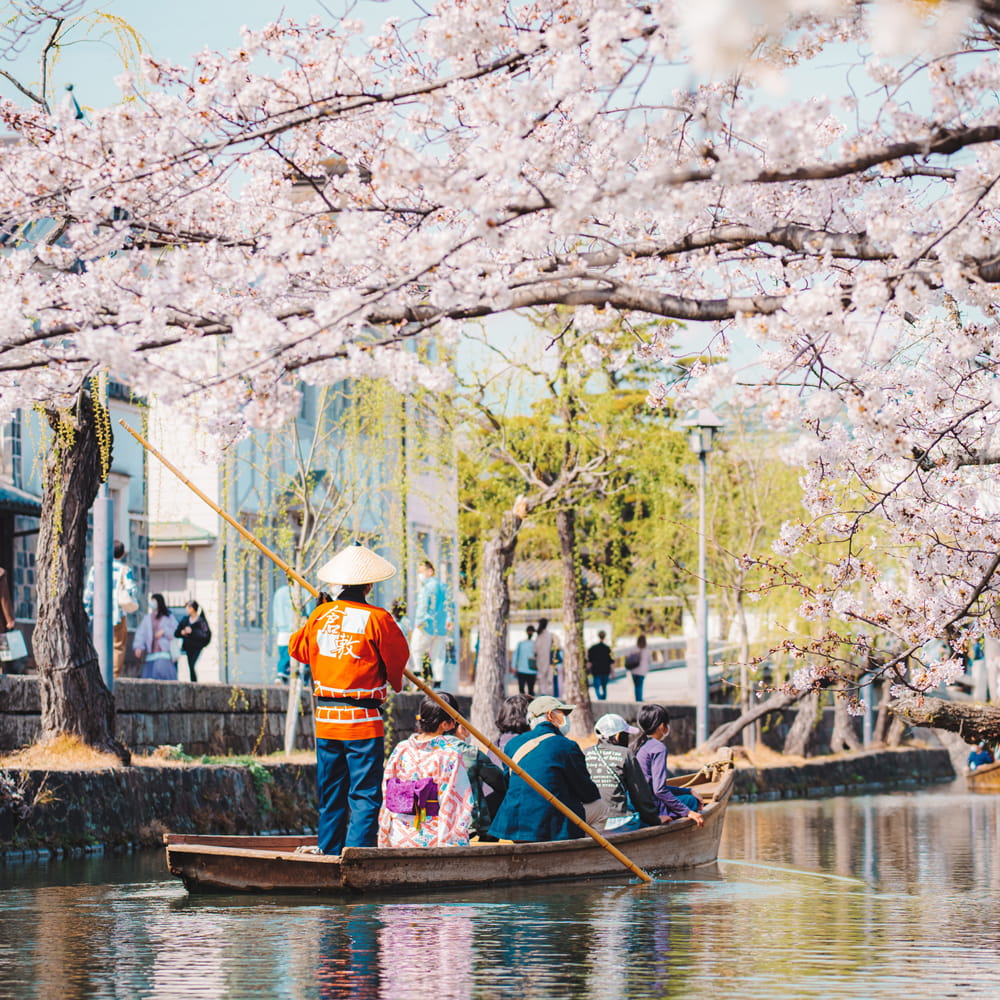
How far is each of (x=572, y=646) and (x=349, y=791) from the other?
1760cm

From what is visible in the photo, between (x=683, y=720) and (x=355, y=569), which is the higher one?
→ (x=355, y=569)

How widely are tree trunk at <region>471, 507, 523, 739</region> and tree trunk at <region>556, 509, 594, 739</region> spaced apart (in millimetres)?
3053

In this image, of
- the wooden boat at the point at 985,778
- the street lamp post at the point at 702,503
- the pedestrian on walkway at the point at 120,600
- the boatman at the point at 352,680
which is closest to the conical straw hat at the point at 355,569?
the boatman at the point at 352,680

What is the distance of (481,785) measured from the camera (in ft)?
43.9

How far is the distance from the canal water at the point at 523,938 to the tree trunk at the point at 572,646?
42.3 feet

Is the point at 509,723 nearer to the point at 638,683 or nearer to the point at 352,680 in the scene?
the point at 352,680

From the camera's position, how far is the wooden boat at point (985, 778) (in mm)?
33281

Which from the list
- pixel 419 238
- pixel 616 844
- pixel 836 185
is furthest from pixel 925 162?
pixel 616 844

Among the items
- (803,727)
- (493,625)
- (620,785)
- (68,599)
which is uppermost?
(493,625)

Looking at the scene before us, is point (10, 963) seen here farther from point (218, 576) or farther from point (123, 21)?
point (218, 576)

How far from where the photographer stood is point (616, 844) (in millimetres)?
13414

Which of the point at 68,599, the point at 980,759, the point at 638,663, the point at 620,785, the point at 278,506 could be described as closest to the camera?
the point at 620,785

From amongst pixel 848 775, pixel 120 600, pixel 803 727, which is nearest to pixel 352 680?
pixel 120 600

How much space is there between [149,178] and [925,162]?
3.39m
